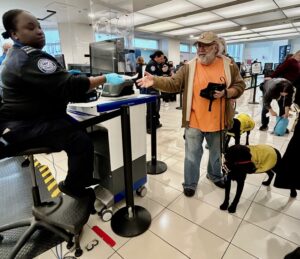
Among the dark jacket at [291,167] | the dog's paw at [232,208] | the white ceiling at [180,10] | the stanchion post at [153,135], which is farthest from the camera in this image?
the white ceiling at [180,10]

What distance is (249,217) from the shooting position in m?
1.76

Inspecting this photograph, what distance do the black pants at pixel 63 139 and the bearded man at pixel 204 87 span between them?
2.36 feet

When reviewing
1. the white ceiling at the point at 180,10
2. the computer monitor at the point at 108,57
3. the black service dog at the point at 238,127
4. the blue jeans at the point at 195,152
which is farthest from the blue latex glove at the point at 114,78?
the white ceiling at the point at 180,10

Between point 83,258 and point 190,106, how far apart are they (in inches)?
58.9

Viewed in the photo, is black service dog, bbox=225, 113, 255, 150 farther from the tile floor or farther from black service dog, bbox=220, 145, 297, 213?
black service dog, bbox=220, 145, 297, 213

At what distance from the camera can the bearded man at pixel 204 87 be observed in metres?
1.72

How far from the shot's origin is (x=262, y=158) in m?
1.74

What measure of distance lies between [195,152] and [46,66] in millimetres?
1478

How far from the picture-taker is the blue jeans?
1.95 metres

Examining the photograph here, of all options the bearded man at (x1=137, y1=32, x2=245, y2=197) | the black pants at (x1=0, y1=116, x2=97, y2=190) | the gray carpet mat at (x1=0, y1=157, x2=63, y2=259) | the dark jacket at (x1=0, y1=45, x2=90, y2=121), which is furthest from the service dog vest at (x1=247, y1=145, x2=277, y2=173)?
the gray carpet mat at (x1=0, y1=157, x2=63, y2=259)

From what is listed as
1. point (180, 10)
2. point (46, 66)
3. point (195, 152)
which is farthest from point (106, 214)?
point (180, 10)

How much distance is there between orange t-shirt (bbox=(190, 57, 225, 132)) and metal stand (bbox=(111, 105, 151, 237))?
2.41 ft

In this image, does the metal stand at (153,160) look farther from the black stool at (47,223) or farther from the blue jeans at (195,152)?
the black stool at (47,223)

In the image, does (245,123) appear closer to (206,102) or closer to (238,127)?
(238,127)
